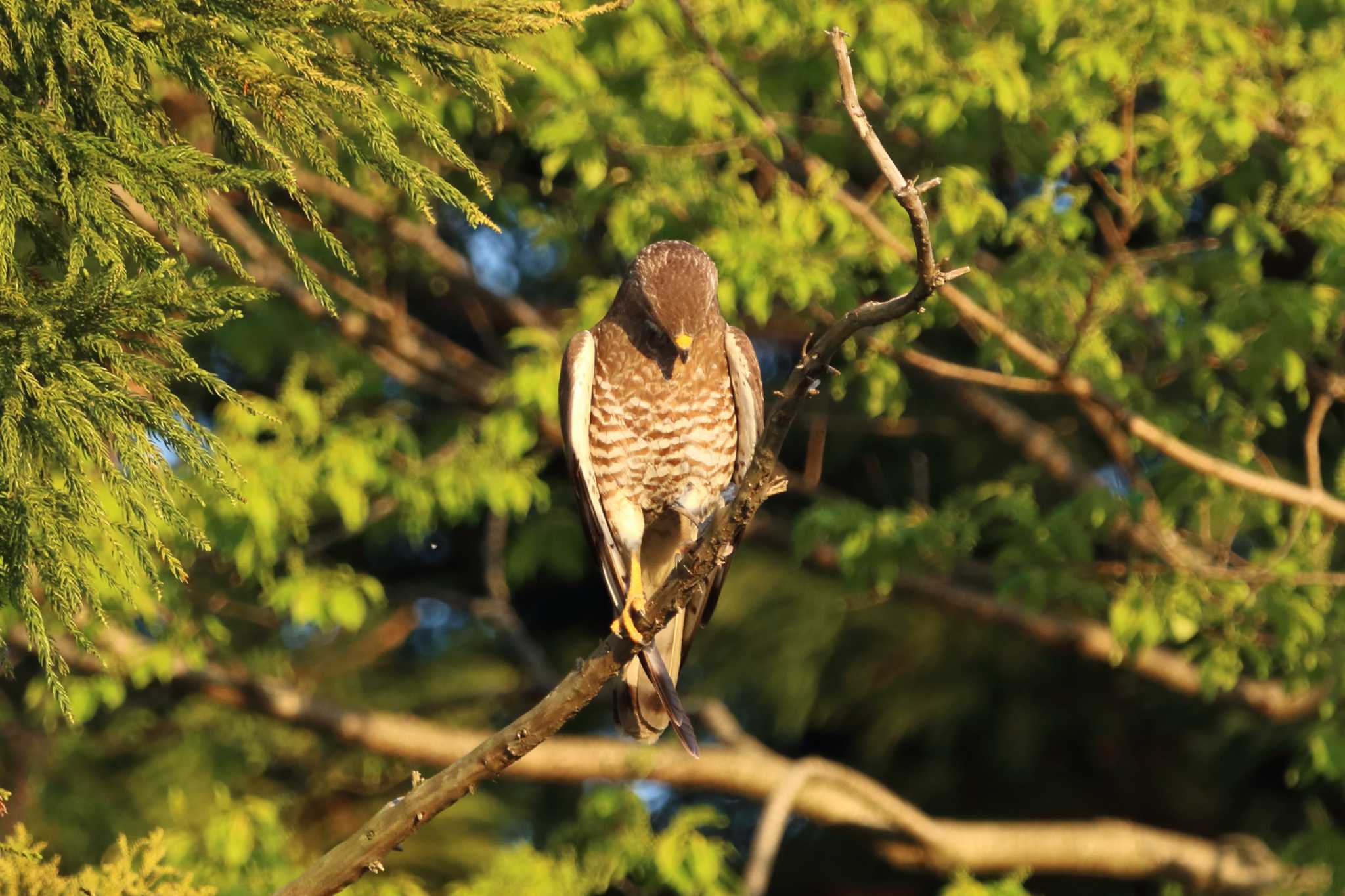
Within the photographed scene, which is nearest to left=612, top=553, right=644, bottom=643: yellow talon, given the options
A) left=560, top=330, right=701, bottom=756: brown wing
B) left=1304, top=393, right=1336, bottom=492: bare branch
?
left=560, top=330, right=701, bottom=756: brown wing

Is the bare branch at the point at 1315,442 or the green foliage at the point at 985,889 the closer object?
the green foliage at the point at 985,889

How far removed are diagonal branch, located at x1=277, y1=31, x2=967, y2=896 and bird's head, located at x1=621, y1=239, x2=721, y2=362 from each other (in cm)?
112

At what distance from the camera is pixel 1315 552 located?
224 inches

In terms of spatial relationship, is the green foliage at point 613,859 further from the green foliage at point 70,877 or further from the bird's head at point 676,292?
the green foliage at point 70,877

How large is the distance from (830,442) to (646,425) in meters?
4.14

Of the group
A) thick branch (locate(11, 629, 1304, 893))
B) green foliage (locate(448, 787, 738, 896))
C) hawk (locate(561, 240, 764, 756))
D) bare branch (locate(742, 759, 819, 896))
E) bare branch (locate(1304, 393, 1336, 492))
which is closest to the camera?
hawk (locate(561, 240, 764, 756))

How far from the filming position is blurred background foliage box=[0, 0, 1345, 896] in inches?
214

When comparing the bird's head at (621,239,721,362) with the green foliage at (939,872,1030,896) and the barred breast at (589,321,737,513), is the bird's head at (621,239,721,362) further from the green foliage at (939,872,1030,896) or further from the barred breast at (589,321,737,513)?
the green foliage at (939,872,1030,896)

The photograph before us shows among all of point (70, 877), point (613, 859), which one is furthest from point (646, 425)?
point (613, 859)

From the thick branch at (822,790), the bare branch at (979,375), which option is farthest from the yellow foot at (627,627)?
the thick branch at (822,790)

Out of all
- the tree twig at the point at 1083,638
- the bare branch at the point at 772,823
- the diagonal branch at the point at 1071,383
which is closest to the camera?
the diagonal branch at the point at 1071,383

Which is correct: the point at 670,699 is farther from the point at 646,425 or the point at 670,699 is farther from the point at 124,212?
the point at 124,212

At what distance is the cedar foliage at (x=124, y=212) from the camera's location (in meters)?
2.28

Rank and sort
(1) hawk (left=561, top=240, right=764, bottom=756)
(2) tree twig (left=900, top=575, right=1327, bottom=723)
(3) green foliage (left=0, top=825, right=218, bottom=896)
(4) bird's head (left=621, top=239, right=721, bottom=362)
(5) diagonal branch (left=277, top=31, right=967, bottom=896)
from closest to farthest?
(5) diagonal branch (left=277, top=31, right=967, bottom=896), (3) green foliage (left=0, top=825, right=218, bottom=896), (4) bird's head (left=621, top=239, right=721, bottom=362), (1) hawk (left=561, top=240, right=764, bottom=756), (2) tree twig (left=900, top=575, right=1327, bottom=723)
